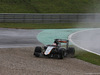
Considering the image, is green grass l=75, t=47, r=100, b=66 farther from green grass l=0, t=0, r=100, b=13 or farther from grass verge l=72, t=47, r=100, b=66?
green grass l=0, t=0, r=100, b=13

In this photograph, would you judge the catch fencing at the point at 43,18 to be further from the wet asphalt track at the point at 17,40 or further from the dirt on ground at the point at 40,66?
the dirt on ground at the point at 40,66

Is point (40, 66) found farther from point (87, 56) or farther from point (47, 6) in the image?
point (47, 6)

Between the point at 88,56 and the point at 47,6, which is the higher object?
the point at 88,56

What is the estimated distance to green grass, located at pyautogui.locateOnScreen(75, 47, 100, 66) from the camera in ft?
53.2

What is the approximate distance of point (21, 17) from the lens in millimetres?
36812

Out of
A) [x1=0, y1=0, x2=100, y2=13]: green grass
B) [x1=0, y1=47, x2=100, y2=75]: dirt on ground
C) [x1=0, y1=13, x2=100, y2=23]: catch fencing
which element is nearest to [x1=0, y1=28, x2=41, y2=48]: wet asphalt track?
[x1=0, y1=47, x2=100, y2=75]: dirt on ground

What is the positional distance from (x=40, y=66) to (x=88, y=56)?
14.4 feet

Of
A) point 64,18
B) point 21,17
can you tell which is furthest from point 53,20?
point 21,17

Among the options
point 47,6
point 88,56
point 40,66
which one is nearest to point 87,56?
point 88,56

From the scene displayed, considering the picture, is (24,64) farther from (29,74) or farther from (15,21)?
(15,21)

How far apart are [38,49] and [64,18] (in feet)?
73.1

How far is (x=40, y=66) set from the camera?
46.5 feet

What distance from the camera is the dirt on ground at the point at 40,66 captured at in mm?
13086

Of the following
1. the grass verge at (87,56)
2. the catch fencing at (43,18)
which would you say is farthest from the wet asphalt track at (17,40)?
the catch fencing at (43,18)
